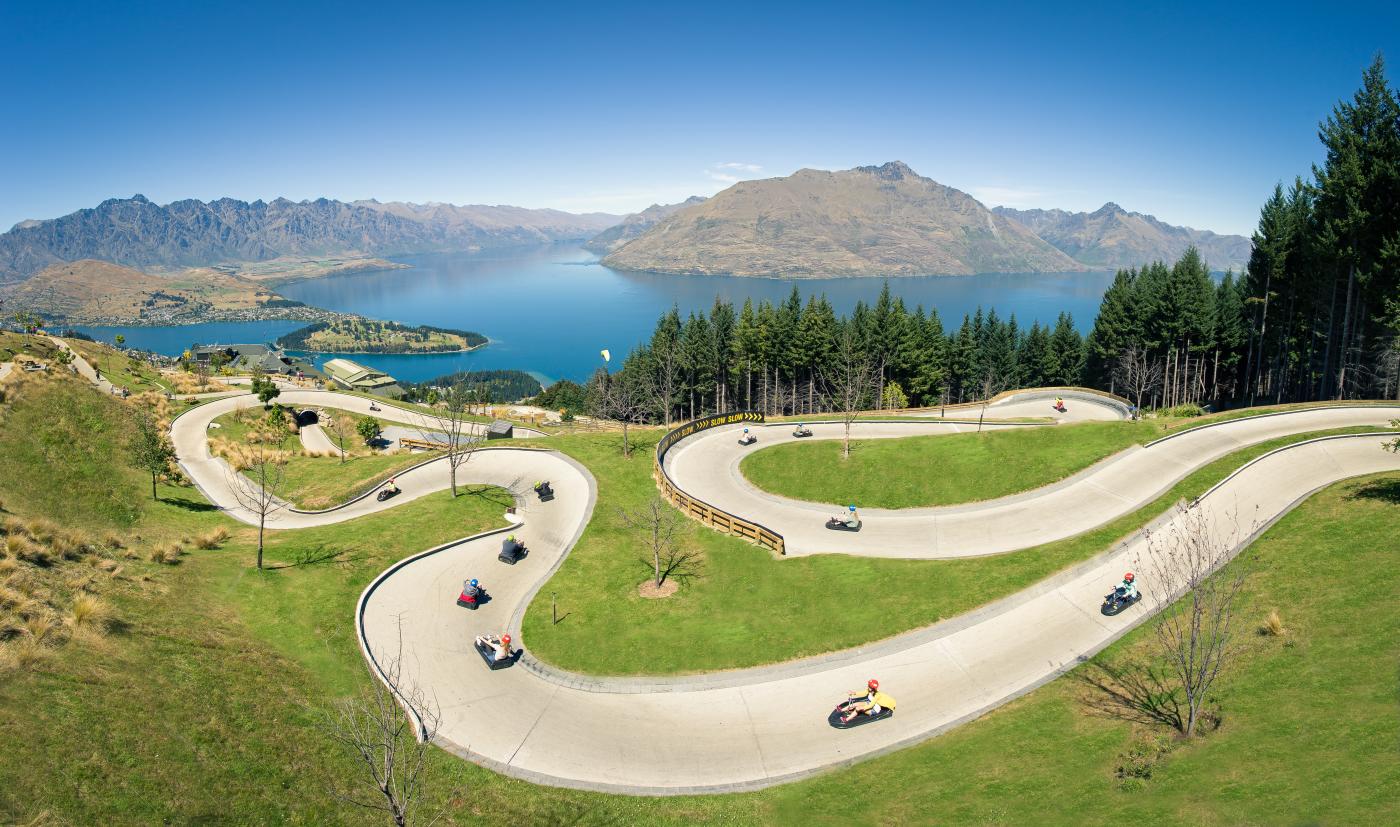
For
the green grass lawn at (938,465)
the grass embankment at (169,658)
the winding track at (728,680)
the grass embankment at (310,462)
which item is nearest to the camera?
the grass embankment at (169,658)

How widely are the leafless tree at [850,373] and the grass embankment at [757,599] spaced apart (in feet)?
127

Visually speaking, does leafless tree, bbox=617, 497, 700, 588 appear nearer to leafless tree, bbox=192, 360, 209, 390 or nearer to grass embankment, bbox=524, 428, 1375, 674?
grass embankment, bbox=524, 428, 1375, 674

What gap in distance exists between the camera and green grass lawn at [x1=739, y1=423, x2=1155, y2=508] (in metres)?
36.5

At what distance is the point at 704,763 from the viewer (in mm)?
19391

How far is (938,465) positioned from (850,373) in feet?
115

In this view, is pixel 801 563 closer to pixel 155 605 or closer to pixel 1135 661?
pixel 1135 661

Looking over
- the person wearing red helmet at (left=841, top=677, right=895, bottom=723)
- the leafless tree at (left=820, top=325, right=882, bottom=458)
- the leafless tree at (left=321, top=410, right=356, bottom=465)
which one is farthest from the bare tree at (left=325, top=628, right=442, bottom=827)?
the leafless tree at (left=820, top=325, right=882, bottom=458)

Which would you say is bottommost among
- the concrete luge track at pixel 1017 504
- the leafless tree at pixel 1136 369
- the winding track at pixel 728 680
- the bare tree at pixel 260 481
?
the winding track at pixel 728 680

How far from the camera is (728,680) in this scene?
22984 mm

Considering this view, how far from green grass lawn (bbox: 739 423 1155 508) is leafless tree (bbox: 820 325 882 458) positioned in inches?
1104

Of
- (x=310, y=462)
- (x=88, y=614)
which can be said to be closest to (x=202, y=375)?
(x=310, y=462)

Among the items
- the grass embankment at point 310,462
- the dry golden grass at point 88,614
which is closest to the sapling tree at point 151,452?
the grass embankment at point 310,462

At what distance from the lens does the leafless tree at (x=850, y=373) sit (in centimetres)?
7056

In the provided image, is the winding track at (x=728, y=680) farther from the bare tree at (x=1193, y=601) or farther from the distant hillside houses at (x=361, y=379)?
the distant hillside houses at (x=361, y=379)
